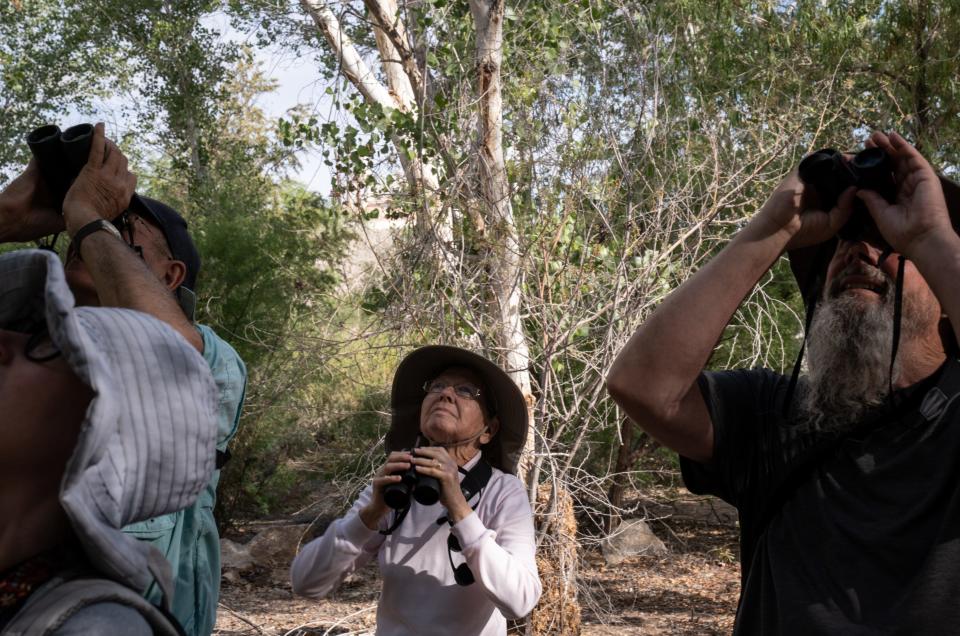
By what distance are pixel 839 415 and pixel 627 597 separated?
6.20 metres

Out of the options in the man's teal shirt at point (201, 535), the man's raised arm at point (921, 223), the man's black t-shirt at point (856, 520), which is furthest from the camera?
the man's teal shirt at point (201, 535)

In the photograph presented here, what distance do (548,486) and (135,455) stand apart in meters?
3.86

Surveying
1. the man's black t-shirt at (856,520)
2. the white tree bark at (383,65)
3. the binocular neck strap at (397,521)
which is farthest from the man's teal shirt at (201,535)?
the white tree bark at (383,65)

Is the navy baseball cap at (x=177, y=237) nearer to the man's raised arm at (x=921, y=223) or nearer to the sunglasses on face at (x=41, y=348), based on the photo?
the sunglasses on face at (x=41, y=348)

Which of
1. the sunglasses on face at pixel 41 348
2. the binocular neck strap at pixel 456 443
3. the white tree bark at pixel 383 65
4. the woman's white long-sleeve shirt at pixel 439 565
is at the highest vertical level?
the white tree bark at pixel 383 65

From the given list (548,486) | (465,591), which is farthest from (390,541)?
(548,486)

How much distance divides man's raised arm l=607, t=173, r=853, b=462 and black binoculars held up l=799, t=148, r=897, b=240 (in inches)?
1.1

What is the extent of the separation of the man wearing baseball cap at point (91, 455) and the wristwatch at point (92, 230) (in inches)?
28.7

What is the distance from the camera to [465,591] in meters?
2.51

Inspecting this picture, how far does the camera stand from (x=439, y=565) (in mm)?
2533

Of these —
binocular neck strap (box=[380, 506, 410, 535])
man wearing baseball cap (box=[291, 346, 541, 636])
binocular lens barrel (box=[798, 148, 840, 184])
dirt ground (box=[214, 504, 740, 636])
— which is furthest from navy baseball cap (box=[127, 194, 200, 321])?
dirt ground (box=[214, 504, 740, 636])

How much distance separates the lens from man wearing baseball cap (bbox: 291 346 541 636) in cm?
245

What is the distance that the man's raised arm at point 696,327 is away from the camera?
197 centimetres

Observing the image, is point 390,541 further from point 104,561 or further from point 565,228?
point 565,228
